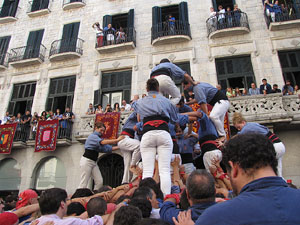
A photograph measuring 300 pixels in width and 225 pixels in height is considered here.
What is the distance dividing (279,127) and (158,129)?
9.50 meters

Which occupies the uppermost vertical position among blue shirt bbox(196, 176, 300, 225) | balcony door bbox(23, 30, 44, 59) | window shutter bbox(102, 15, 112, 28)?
window shutter bbox(102, 15, 112, 28)

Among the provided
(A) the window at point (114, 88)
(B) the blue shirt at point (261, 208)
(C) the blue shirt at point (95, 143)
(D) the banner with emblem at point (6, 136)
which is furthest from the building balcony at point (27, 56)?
(B) the blue shirt at point (261, 208)

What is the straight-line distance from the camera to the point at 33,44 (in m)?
18.2

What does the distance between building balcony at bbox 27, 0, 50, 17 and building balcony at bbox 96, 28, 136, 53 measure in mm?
6250

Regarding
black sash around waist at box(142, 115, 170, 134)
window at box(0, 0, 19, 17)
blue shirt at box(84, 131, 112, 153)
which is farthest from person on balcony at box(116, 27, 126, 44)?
black sash around waist at box(142, 115, 170, 134)

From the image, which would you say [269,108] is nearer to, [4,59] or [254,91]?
[254,91]

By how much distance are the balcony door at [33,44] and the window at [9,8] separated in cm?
311

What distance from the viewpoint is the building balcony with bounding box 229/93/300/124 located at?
1125cm

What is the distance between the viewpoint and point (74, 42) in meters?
17.2

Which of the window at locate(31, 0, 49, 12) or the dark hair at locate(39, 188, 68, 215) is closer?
the dark hair at locate(39, 188, 68, 215)

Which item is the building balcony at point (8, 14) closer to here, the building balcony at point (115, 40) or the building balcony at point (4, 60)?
the building balcony at point (4, 60)

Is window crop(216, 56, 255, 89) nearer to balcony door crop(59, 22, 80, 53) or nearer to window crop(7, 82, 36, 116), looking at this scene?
balcony door crop(59, 22, 80, 53)

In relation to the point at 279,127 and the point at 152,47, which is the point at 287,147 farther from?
the point at 152,47

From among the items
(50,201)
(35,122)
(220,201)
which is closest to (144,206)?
(220,201)
